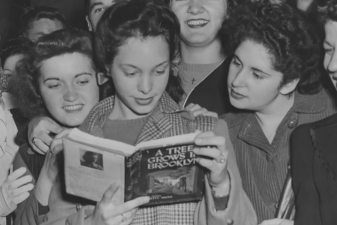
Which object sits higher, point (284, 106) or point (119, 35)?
point (119, 35)

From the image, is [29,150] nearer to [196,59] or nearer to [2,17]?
[196,59]

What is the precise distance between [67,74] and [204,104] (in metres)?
0.67

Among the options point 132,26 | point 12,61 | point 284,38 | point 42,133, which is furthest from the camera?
point 12,61

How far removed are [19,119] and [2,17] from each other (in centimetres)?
210

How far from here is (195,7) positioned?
259 cm

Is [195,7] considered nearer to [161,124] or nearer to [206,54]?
[206,54]

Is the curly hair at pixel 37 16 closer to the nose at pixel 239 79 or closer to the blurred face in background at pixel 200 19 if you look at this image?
the blurred face in background at pixel 200 19

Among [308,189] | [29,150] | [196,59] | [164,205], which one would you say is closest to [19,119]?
[29,150]

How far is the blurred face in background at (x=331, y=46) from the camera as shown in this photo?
197 cm

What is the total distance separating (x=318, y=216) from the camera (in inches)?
71.7

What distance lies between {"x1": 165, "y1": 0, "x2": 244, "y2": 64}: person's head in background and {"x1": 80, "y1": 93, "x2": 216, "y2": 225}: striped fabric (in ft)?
1.87

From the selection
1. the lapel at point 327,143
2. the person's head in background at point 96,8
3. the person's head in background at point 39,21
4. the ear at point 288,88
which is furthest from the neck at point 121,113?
the person's head in background at point 39,21

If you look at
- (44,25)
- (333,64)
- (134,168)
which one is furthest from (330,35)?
(44,25)

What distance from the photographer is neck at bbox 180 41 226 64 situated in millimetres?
2662
